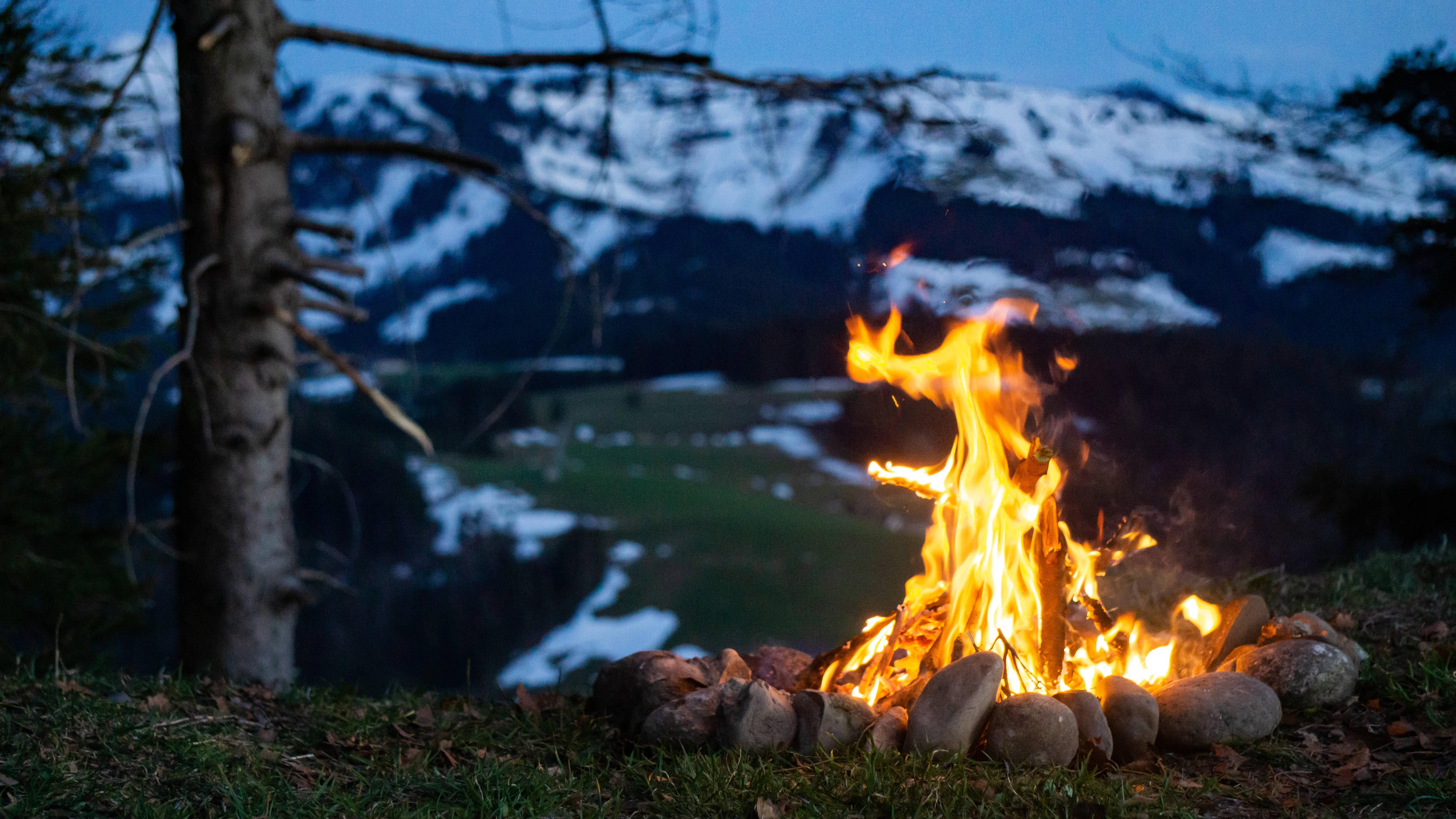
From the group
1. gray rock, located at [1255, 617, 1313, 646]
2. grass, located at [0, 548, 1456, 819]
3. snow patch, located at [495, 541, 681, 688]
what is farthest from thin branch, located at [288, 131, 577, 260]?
snow patch, located at [495, 541, 681, 688]

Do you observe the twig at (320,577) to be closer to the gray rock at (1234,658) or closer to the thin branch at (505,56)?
the thin branch at (505,56)

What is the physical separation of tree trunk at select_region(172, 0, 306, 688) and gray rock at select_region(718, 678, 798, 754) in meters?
2.85

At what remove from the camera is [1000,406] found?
3.88 meters

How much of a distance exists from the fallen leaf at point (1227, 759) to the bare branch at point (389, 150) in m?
4.23

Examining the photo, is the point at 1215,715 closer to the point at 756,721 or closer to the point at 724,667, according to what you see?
the point at 756,721

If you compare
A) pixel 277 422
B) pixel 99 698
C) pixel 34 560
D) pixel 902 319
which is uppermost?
pixel 902 319

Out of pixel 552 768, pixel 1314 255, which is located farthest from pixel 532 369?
pixel 1314 255

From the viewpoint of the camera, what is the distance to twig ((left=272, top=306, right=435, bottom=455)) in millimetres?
4938

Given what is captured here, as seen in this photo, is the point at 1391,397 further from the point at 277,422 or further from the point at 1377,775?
the point at 277,422

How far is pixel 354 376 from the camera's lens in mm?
5129

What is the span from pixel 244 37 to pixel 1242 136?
7.50 meters

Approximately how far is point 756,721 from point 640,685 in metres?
0.60

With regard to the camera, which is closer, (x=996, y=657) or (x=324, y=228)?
(x=996, y=657)

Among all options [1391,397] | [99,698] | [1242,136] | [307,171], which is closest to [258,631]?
[99,698]
